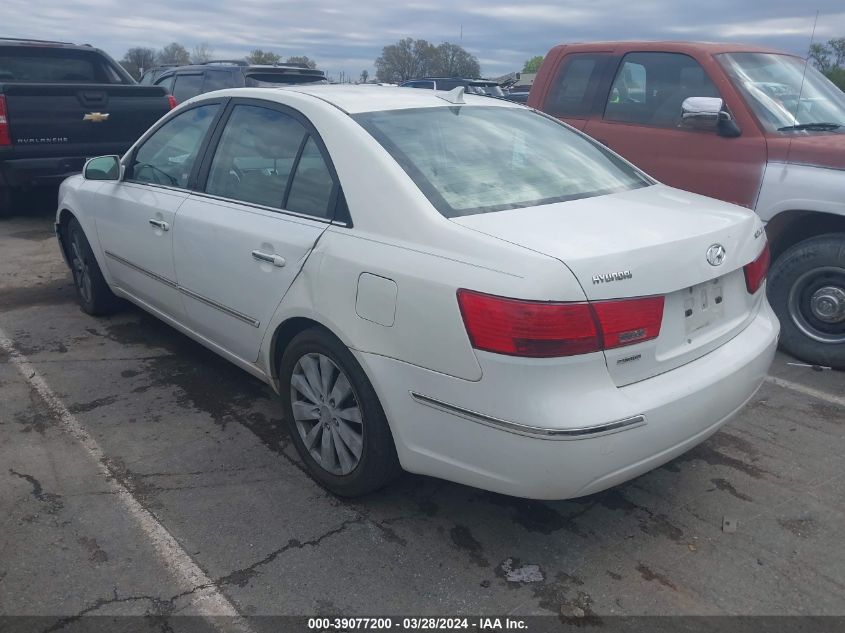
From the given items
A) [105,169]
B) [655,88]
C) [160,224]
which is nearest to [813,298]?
[655,88]

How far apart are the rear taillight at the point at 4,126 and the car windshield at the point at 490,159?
5635mm

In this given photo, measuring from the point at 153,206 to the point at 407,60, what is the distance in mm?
21060

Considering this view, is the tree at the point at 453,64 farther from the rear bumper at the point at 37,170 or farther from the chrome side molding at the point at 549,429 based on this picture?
the chrome side molding at the point at 549,429

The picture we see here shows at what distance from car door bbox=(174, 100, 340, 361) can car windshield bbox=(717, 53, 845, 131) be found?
3185mm

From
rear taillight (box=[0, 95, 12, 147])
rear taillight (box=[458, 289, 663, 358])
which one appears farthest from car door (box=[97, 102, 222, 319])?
rear taillight (box=[0, 95, 12, 147])

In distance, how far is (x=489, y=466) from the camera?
8.57 feet

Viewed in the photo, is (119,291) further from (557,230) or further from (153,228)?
(557,230)

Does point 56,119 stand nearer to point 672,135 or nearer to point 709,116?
point 672,135

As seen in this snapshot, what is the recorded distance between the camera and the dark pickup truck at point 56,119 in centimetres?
755

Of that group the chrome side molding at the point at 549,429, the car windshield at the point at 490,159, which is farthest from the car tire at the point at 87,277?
the chrome side molding at the point at 549,429

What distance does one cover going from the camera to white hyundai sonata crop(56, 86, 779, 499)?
2494mm

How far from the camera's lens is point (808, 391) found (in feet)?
14.6

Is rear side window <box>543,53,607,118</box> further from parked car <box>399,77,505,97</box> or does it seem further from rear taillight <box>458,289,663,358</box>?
parked car <box>399,77,505,97</box>

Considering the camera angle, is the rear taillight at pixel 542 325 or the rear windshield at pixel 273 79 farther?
the rear windshield at pixel 273 79
